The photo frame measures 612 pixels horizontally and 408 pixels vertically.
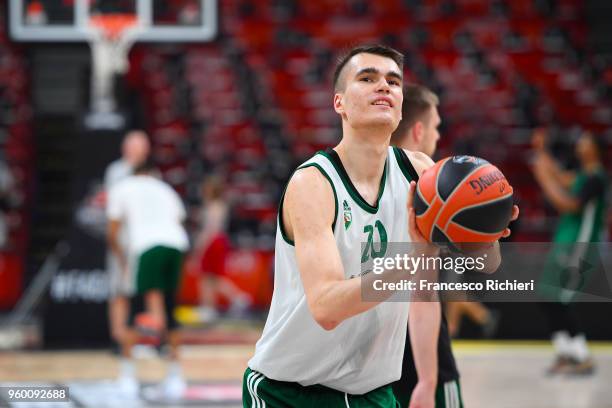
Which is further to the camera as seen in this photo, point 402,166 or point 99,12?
point 99,12

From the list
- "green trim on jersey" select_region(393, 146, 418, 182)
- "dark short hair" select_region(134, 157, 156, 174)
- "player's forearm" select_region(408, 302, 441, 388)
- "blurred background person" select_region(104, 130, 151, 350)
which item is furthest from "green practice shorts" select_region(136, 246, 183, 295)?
"green trim on jersey" select_region(393, 146, 418, 182)

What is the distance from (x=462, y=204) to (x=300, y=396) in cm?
82

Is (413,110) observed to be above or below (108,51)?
below

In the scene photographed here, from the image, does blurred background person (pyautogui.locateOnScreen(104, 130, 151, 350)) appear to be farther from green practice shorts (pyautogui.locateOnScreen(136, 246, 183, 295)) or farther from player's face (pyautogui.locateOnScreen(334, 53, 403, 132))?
player's face (pyautogui.locateOnScreen(334, 53, 403, 132))

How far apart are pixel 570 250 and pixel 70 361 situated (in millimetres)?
4490

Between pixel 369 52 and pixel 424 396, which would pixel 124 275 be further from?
pixel 369 52

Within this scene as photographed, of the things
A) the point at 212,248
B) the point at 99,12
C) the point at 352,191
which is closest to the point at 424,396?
the point at 352,191

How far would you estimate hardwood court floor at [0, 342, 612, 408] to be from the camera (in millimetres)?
6805

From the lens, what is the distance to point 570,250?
23.0 feet

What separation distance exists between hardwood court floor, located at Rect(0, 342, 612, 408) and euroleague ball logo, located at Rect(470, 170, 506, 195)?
409cm

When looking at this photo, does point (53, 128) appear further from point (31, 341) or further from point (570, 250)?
point (570, 250)

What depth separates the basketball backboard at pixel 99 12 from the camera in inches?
417

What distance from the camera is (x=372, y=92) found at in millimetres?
2748

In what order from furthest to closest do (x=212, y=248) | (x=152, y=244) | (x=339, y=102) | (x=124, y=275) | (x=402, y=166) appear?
(x=212, y=248) < (x=124, y=275) < (x=152, y=244) < (x=402, y=166) < (x=339, y=102)
